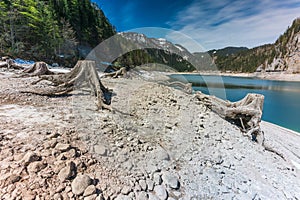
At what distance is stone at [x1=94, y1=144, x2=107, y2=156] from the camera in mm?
2782

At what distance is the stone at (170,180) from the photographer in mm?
2754

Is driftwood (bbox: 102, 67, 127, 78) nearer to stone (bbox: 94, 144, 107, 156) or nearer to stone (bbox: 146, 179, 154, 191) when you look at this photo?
stone (bbox: 94, 144, 107, 156)

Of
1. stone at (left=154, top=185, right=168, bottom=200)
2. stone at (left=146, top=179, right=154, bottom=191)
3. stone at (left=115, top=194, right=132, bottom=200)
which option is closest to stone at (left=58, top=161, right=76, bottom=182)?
stone at (left=115, top=194, right=132, bottom=200)

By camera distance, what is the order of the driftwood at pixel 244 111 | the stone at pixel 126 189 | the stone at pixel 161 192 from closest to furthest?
the stone at pixel 126 189
the stone at pixel 161 192
the driftwood at pixel 244 111

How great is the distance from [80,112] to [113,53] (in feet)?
125

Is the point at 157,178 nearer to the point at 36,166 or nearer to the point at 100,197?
the point at 100,197

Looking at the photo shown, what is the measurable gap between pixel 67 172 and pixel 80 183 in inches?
9.7

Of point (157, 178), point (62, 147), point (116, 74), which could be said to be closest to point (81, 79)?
point (62, 147)

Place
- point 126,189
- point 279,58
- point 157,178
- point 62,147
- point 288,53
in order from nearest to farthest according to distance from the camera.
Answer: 1. point 126,189
2. point 62,147
3. point 157,178
4. point 288,53
5. point 279,58

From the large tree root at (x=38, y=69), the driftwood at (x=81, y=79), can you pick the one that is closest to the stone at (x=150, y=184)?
the driftwood at (x=81, y=79)

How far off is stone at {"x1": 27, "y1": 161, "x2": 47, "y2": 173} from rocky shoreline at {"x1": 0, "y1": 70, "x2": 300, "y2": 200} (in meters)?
0.01

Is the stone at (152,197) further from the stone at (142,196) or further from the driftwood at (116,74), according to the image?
the driftwood at (116,74)

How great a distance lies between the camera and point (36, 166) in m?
2.13

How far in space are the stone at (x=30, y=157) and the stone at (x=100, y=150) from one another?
0.86 m
